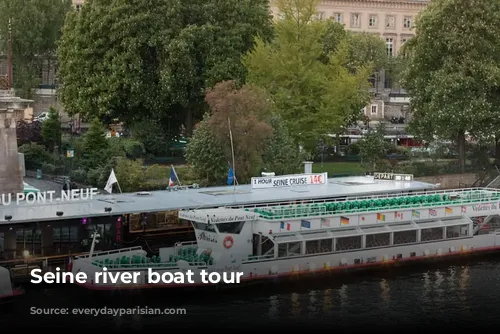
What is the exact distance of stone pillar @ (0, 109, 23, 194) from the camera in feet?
163

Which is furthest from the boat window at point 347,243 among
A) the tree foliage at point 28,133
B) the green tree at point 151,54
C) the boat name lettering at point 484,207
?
the tree foliage at point 28,133

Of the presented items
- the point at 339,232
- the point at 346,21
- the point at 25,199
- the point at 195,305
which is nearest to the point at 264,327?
the point at 195,305

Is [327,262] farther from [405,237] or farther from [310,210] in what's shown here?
[405,237]

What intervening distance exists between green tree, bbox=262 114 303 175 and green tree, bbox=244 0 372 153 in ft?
16.4

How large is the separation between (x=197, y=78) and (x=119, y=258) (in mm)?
32980

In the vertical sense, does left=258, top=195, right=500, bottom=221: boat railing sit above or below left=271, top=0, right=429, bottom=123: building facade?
below

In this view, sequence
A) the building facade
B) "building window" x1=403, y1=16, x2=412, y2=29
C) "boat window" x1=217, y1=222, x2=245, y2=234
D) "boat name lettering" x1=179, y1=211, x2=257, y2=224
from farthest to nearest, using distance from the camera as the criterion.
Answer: "building window" x1=403, y1=16, x2=412, y2=29 < the building facade < "boat window" x1=217, y1=222, x2=245, y2=234 < "boat name lettering" x1=179, y1=211, x2=257, y2=224

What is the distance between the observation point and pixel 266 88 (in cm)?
7012

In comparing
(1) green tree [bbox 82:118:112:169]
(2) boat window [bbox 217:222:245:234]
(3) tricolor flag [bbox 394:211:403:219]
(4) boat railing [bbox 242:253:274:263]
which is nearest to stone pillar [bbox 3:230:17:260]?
(2) boat window [bbox 217:222:245:234]

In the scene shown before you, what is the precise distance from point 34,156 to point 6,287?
110 ft

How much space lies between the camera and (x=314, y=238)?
45.2m

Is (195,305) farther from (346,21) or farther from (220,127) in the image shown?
(346,21)

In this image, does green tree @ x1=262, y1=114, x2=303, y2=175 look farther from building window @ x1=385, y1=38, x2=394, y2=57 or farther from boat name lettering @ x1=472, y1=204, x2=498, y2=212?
building window @ x1=385, y1=38, x2=394, y2=57

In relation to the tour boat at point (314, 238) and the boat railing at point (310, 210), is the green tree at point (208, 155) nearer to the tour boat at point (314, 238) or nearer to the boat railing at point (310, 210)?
the tour boat at point (314, 238)
